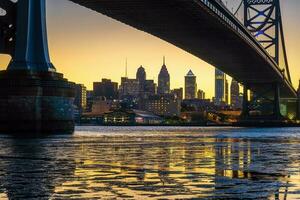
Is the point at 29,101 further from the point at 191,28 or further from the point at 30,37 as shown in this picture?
the point at 191,28

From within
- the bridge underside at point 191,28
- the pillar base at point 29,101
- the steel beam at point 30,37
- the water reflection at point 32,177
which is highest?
the bridge underside at point 191,28

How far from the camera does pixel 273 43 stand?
4931 inches

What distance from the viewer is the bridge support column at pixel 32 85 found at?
162 ft

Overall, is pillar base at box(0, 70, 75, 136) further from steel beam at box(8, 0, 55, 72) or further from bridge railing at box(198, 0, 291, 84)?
bridge railing at box(198, 0, 291, 84)

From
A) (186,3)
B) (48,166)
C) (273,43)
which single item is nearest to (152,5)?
(186,3)

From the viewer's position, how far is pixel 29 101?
169 feet

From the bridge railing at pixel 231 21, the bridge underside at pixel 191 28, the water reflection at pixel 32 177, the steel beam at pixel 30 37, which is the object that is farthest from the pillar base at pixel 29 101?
the water reflection at pixel 32 177

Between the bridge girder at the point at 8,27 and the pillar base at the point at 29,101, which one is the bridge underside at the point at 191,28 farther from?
the pillar base at the point at 29,101

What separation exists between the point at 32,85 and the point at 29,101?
53.1 inches

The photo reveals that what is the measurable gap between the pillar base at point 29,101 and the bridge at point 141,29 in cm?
8

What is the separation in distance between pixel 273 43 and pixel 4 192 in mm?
118814

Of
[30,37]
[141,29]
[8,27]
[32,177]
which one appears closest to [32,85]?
[30,37]

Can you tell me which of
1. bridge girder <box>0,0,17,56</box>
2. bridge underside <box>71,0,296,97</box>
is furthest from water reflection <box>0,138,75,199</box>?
bridge underside <box>71,0,296,97</box>

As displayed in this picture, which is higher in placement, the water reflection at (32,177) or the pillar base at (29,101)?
the pillar base at (29,101)
